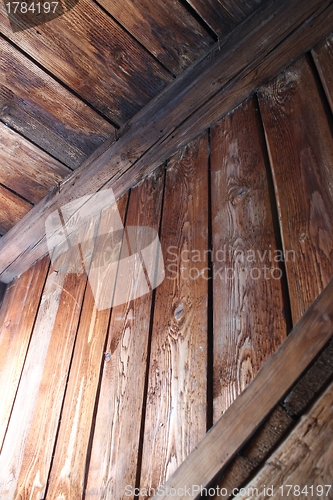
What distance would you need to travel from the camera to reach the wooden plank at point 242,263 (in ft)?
2.86

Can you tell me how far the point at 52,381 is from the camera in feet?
4.52

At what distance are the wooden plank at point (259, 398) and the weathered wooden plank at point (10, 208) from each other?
1.50 meters

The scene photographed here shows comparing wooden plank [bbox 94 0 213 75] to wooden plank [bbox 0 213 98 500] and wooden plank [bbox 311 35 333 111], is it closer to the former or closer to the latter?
wooden plank [bbox 311 35 333 111]

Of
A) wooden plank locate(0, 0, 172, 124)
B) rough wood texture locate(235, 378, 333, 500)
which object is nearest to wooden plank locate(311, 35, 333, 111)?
wooden plank locate(0, 0, 172, 124)

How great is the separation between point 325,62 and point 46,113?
1.05 meters

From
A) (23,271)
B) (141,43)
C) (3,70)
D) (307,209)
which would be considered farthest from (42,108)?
(307,209)

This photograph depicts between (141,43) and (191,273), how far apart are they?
885 millimetres

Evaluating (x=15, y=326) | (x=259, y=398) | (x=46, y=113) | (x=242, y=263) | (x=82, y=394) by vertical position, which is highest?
(x=46, y=113)

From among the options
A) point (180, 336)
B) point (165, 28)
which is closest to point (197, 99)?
point (165, 28)

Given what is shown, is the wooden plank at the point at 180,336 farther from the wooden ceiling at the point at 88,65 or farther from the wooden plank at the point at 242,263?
the wooden ceiling at the point at 88,65

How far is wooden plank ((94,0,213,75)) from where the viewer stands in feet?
4.62

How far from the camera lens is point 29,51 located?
1.49 meters

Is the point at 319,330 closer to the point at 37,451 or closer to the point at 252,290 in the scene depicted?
the point at 252,290

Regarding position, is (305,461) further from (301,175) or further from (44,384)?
(44,384)
